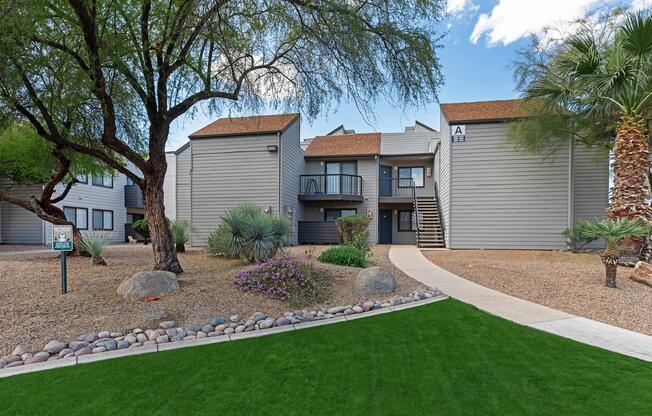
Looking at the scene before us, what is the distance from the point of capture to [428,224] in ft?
53.9

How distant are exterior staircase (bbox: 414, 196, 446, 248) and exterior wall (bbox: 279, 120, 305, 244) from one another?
5.93 meters

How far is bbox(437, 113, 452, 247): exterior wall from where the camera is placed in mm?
14711

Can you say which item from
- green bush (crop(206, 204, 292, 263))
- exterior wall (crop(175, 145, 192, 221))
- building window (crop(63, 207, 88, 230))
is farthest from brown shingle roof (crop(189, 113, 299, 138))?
building window (crop(63, 207, 88, 230))

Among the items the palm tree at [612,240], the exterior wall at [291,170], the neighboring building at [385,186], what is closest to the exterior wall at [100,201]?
the neighboring building at [385,186]

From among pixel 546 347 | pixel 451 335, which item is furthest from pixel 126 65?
pixel 546 347

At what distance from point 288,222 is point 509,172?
32.3 ft

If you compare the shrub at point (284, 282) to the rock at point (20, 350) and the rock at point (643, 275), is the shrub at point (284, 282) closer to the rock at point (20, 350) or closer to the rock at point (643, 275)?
the rock at point (20, 350)

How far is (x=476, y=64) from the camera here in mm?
7152

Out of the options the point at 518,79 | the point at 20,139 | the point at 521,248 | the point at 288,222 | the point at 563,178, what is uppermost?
the point at 518,79

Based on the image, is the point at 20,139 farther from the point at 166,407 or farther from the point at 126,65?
the point at 166,407

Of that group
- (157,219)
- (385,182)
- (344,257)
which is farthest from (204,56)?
(385,182)

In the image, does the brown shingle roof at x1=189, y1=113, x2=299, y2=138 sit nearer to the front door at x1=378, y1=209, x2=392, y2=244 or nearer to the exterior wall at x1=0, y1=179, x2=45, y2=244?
the front door at x1=378, y1=209, x2=392, y2=244

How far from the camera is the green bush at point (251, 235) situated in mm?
8734

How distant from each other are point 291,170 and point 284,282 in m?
11.7
